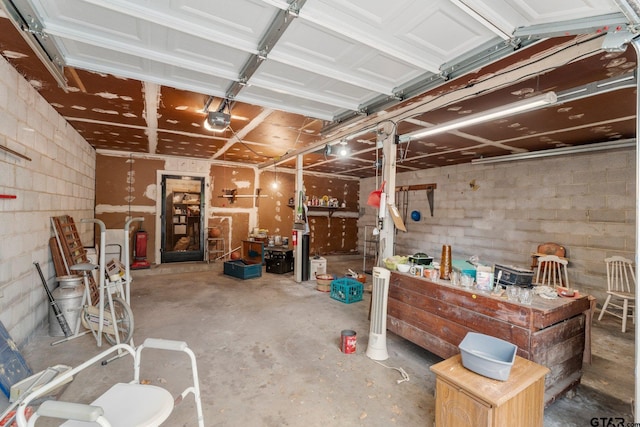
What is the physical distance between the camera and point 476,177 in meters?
6.45

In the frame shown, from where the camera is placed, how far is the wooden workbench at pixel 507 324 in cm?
217

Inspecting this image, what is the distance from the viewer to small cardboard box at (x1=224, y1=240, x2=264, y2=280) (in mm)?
6211

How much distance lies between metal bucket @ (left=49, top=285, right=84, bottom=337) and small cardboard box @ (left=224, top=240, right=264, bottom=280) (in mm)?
3023

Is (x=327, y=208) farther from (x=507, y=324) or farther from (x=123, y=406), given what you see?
(x=123, y=406)

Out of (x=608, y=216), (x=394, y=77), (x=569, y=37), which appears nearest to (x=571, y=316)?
(x=569, y=37)

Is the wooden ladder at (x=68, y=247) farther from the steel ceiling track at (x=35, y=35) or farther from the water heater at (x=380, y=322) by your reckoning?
the water heater at (x=380, y=322)

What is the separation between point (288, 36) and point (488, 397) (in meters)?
2.60

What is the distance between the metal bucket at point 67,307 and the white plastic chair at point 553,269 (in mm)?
6436

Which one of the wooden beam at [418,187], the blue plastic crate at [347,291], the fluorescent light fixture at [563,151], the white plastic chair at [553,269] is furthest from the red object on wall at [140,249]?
the white plastic chair at [553,269]

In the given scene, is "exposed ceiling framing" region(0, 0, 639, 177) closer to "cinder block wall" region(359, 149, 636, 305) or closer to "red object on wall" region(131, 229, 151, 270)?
"cinder block wall" region(359, 149, 636, 305)

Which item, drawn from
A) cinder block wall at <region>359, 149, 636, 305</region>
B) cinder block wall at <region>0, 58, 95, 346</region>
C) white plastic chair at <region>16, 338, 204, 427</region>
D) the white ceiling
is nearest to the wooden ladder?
cinder block wall at <region>0, 58, 95, 346</region>

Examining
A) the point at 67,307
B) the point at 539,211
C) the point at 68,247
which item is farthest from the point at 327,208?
the point at 67,307

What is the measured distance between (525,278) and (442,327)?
85 cm

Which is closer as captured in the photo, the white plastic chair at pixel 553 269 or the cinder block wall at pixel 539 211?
the cinder block wall at pixel 539 211
